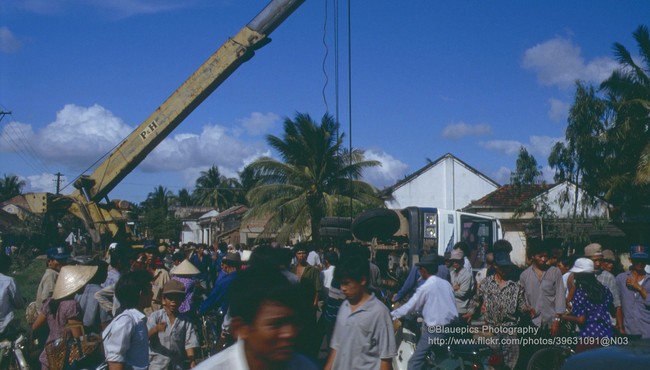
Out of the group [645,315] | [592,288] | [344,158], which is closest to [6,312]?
[592,288]

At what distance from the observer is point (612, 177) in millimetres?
23859

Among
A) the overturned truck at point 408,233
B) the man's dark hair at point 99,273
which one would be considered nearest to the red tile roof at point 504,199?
the overturned truck at point 408,233

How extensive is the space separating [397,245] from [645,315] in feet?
22.7

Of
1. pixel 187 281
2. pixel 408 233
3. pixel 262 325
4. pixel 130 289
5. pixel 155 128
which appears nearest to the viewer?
pixel 262 325

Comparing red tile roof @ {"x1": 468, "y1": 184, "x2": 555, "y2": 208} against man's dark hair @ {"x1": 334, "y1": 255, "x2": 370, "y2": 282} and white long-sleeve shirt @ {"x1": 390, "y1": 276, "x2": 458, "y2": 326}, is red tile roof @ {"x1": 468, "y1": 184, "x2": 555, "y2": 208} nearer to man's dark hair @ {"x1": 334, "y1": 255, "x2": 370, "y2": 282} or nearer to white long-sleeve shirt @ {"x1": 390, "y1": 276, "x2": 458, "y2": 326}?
white long-sleeve shirt @ {"x1": 390, "y1": 276, "x2": 458, "y2": 326}

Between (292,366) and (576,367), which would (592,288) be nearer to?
(576,367)

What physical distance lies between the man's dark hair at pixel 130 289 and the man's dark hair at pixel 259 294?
8.06ft

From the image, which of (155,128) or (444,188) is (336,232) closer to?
(155,128)

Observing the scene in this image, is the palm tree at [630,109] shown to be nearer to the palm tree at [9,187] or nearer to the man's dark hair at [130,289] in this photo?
the man's dark hair at [130,289]

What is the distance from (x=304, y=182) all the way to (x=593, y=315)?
81.2ft

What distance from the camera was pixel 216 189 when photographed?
265ft

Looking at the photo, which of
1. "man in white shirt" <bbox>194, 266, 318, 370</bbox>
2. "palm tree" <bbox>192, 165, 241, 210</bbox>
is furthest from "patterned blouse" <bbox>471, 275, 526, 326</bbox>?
"palm tree" <bbox>192, 165, 241, 210</bbox>

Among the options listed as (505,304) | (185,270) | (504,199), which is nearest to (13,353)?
(185,270)

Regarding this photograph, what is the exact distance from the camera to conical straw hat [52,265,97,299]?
23.0ft
